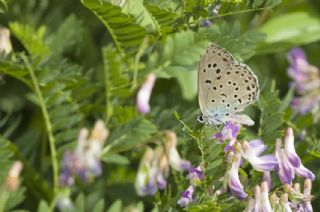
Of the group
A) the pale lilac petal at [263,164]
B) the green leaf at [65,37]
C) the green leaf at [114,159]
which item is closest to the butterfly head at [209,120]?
the pale lilac petal at [263,164]

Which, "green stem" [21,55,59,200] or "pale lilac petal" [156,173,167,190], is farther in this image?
"green stem" [21,55,59,200]

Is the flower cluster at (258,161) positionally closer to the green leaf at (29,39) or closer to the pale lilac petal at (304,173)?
the pale lilac petal at (304,173)

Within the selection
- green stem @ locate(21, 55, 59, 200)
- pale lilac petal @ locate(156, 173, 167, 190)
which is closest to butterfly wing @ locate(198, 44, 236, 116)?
pale lilac petal @ locate(156, 173, 167, 190)

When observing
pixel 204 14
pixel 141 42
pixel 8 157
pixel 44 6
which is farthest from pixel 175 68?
pixel 44 6

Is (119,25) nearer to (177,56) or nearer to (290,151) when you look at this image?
(177,56)

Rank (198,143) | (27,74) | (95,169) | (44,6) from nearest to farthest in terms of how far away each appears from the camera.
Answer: (198,143) → (95,169) → (27,74) → (44,6)

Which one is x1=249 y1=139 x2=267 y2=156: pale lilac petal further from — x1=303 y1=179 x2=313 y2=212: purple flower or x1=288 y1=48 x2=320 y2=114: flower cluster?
x1=288 y1=48 x2=320 y2=114: flower cluster

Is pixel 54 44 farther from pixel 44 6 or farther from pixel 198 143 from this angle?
pixel 198 143

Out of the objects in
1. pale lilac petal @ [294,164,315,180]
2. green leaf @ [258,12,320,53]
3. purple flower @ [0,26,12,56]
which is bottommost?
green leaf @ [258,12,320,53]
